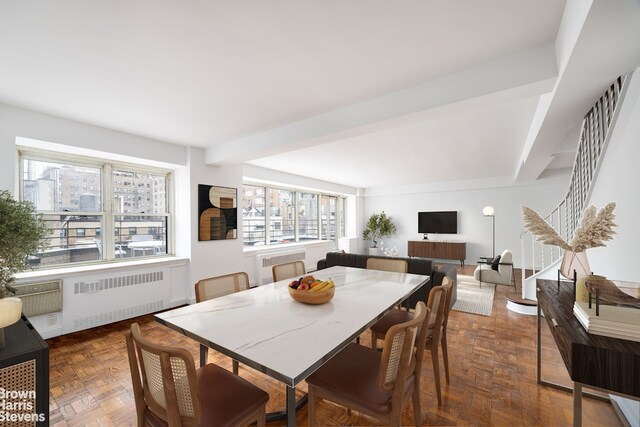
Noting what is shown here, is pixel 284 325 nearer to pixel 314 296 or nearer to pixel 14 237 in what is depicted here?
pixel 314 296

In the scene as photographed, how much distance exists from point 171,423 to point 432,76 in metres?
2.62

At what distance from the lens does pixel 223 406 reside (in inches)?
46.8

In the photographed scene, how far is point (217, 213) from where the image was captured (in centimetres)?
433

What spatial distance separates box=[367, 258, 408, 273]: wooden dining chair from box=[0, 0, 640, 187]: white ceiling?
1443 mm

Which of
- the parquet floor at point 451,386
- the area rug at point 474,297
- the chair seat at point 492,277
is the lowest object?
the area rug at point 474,297

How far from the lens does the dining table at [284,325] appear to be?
3.47 feet

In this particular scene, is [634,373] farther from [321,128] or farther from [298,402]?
[321,128]

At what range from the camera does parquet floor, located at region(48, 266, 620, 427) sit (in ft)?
5.80

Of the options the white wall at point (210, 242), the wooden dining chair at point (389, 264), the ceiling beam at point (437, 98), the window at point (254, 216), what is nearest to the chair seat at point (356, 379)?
the wooden dining chair at point (389, 264)

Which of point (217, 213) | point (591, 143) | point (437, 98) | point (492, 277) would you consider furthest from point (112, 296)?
point (492, 277)

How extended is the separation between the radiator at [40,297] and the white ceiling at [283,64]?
1.82m

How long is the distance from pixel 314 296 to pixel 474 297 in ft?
12.8

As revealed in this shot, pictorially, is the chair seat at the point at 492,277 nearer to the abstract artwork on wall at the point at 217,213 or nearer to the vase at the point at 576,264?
the vase at the point at 576,264

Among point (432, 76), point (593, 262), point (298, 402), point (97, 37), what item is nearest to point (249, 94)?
point (97, 37)
